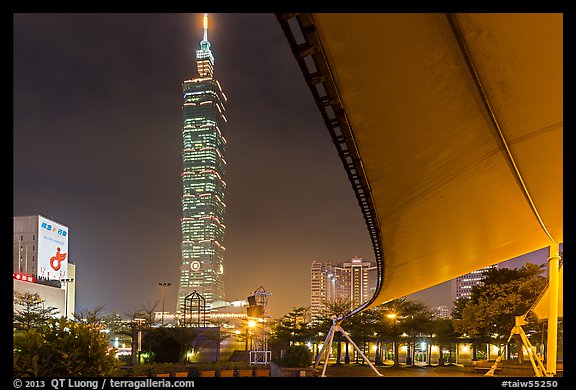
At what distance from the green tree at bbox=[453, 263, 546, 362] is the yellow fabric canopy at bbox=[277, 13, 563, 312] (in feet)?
67.4

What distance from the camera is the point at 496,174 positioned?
676 centimetres

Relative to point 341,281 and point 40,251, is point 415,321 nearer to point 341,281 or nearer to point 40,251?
point 40,251

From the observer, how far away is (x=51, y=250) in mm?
72938

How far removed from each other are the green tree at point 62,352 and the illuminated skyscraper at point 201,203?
175m

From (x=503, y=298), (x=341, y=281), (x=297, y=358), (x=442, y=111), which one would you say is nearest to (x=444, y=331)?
(x=503, y=298)

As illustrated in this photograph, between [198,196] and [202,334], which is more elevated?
[198,196]

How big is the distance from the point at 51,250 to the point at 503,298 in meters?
65.3
